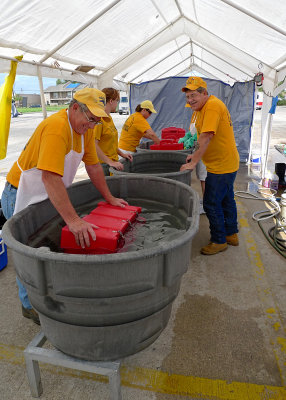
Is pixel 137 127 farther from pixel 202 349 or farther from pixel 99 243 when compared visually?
pixel 202 349

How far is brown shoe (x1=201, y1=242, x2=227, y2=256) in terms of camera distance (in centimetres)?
361

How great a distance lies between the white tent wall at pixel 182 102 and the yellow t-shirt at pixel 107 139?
→ 6.15m

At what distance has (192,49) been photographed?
12.3 meters

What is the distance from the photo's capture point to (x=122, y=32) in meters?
6.30

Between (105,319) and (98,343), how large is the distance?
23 centimetres

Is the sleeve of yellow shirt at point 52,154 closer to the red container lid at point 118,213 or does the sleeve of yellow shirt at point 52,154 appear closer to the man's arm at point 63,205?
A: the man's arm at point 63,205

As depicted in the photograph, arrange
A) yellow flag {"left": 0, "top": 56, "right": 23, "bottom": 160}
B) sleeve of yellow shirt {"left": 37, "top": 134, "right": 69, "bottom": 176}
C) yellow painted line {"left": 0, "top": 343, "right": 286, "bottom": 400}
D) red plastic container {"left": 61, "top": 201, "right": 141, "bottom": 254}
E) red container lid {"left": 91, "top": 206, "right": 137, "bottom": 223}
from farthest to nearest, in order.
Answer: yellow flag {"left": 0, "top": 56, "right": 23, "bottom": 160} < red container lid {"left": 91, "top": 206, "right": 137, "bottom": 223} < yellow painted line {"left": 0, "top": 343, "right": 286, "bottom": 400} < red plastic container {"left": 61, "top": 201, "right": 141, "bottom": 254} < sleeve of yellow shirt {"left": 37, "top": 134, "right": 69, "bottom": 176}

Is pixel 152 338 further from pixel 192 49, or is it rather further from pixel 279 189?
pixel 192 49

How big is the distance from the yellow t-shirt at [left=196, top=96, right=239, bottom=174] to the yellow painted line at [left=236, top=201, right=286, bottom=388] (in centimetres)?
118

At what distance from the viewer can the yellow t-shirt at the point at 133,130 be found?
4.63 meters

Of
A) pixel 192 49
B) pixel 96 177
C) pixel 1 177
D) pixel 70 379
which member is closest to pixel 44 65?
pixel 1 177

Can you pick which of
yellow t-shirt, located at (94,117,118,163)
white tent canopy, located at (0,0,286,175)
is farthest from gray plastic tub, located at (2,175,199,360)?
white tent canopy, located at (0,0,286,175)

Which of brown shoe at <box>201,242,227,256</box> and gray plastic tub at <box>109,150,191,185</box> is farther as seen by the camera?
gray plastic tub at <box>109,150,191,185</box>

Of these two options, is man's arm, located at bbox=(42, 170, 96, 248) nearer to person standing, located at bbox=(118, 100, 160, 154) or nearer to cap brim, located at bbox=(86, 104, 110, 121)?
cap brim, located at bbox=(86, 104, 110, 121)
